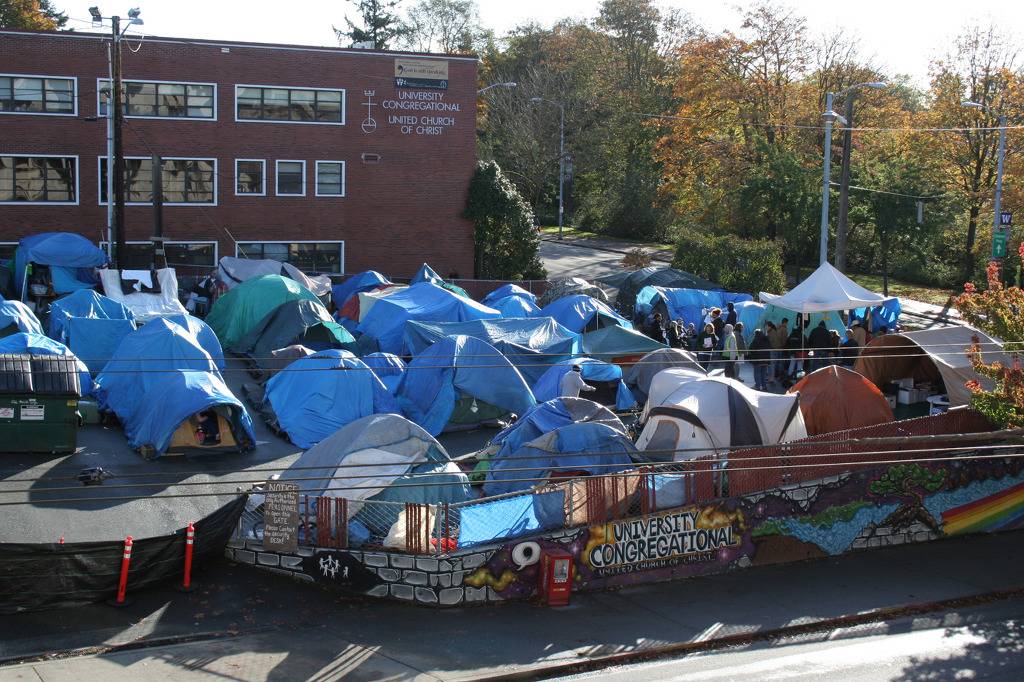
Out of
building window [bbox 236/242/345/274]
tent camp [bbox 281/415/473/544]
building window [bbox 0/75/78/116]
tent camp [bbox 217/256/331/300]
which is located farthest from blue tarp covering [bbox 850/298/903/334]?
building window [bbox 0/75/78/116]

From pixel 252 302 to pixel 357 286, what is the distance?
18.9 ft

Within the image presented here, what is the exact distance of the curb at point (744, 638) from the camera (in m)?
12.9

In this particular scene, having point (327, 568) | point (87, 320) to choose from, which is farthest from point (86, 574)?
point (87, 320)

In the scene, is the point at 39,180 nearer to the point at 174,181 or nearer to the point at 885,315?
the point at 174,181

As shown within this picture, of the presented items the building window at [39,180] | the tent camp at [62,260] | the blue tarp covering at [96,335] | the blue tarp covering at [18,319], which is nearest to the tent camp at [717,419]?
the blue tarp covering at [96,335]

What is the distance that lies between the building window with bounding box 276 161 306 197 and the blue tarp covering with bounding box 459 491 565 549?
25996mm

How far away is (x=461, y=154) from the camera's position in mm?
40844

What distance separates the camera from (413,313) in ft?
91.4

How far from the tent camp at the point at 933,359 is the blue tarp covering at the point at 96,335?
17.3 meters

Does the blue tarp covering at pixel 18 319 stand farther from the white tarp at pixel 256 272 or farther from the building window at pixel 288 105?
the building window at pixel 288 105

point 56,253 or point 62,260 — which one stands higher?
point 56,253

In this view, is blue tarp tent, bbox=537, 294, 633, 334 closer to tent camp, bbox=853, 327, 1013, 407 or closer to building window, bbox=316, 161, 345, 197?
tent camp, bbox=853, 327, 1013, 407

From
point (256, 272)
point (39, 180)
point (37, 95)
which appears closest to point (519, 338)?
point (256, 272)

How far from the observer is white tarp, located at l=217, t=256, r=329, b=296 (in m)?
33.4
